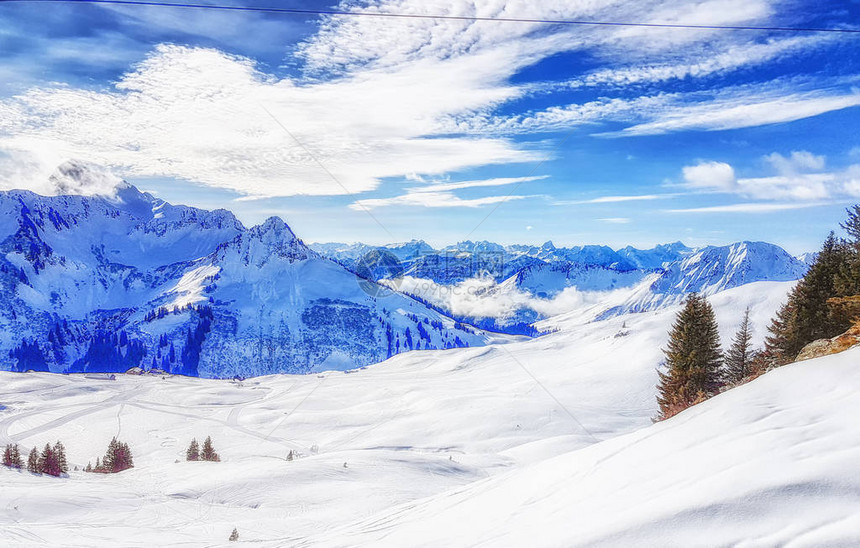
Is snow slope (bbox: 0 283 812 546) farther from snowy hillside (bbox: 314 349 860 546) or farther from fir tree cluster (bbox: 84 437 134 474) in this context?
fir tree cluster (bbox: 84 437 134 474)

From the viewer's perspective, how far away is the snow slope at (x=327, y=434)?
1936cm

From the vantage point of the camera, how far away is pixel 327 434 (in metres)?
69.1

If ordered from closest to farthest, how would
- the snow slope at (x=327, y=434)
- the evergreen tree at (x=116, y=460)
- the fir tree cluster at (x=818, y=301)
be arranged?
the snow slope at (x=327, y=434), the fir tree cluster at (x=818, y=301), the evergreen tree at (x=116, y=460)

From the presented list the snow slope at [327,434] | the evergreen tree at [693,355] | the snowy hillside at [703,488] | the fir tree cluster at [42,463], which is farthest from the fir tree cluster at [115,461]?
the evergreen tree at [693,355]

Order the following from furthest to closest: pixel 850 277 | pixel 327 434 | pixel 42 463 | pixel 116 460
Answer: pixel 327 434, pixel 116 460, pixel 42 463, pixel 850 277

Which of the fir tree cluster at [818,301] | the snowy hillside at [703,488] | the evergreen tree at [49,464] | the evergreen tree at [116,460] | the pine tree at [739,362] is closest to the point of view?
the snowy hillside at [703,488]

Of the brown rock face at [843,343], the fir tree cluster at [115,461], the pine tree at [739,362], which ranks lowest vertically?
the fir tree cluster at [115,461]

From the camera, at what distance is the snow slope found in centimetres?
1936

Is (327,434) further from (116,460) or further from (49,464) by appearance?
(49,464)

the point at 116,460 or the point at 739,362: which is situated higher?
the point at 739,362

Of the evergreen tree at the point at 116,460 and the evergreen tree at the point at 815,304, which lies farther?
the evergreen tree at the point at 116,460

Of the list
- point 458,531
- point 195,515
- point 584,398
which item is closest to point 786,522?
point 458,531

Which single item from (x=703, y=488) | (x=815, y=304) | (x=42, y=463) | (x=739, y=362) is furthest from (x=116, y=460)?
(x=815, y=304)

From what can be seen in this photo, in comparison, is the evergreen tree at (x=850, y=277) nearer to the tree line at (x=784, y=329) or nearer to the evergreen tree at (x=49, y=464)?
the tree line at (x=784, y=329)
